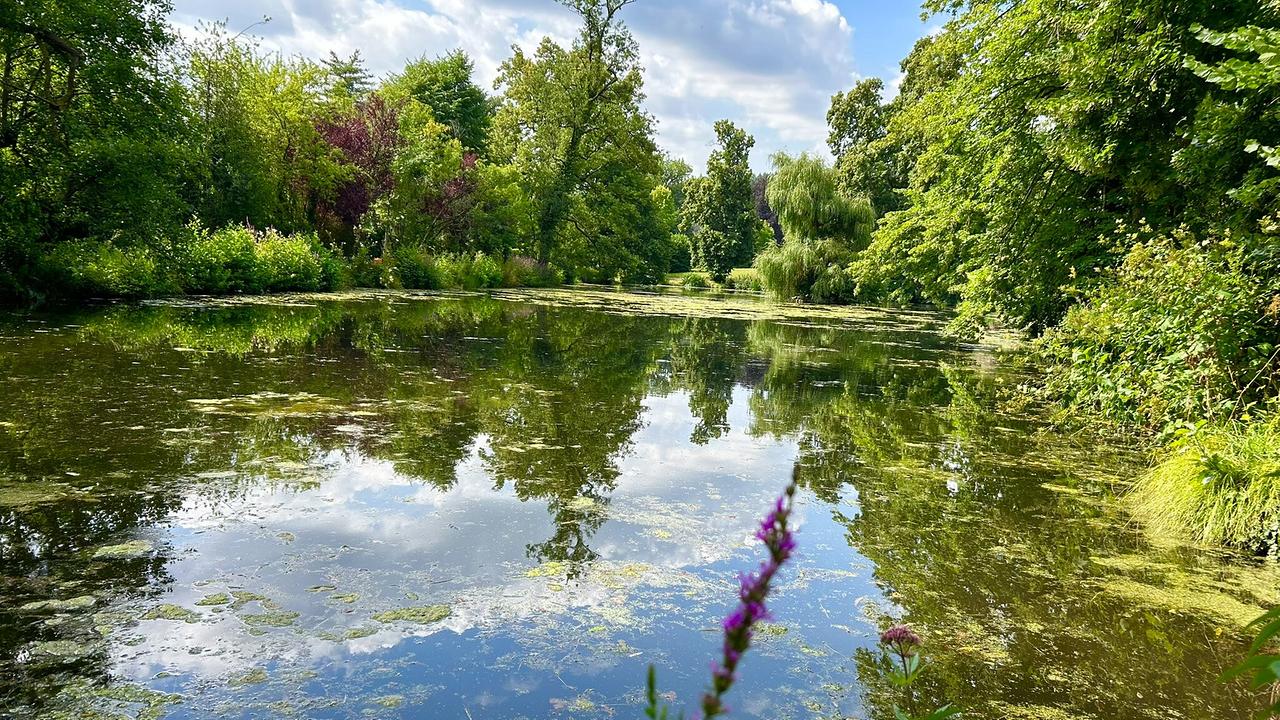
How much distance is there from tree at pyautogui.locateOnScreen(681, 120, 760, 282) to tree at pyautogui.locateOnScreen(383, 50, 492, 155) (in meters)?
15.2

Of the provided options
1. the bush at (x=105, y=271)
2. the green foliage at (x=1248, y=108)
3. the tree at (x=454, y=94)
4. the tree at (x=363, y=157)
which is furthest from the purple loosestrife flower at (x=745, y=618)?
the tree at (x=454, y=94)

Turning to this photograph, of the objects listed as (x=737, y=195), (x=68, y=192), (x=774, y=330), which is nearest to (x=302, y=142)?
(x=68, y=192)

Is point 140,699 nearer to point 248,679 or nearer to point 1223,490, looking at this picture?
point 248,679

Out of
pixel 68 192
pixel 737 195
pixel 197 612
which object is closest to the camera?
pixel 197 612

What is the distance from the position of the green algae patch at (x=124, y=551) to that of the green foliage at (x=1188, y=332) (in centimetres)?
657

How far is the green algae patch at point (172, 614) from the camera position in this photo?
9.75 feet

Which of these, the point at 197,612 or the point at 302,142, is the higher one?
the point at 302,142

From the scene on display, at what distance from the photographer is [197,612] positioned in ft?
9.97

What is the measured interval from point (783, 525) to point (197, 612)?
3122mm

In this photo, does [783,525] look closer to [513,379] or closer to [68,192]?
[513,379]

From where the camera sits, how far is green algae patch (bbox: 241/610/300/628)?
3.00 m

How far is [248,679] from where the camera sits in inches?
104

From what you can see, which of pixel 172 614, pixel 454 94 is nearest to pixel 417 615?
pixel 172 614

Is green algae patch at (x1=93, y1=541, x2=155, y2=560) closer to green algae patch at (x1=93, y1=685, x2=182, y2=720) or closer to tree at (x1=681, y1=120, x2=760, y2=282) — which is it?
green algae patch at (x1=93, y1=685, x2=182, y2=720)
